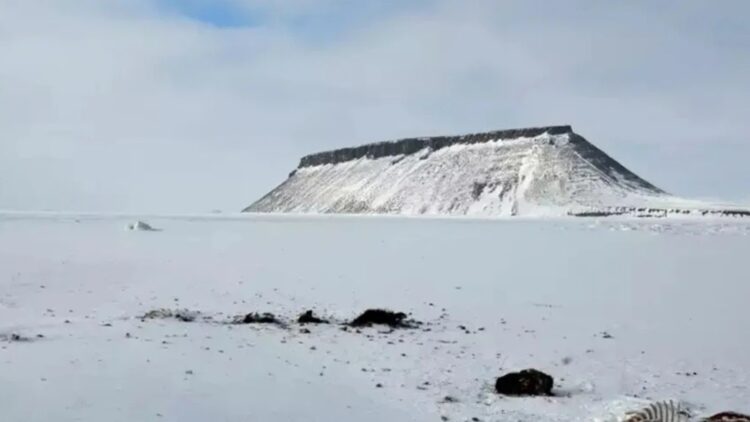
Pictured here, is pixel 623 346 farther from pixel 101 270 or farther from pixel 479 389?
pixel 101 270

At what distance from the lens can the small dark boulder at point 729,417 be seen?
22.8 feet

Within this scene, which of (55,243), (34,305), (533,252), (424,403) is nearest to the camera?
(424,403)

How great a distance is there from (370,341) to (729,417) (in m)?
5.09

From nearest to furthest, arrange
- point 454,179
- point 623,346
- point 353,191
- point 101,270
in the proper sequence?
point 623,346 < point 101,270 < point 454,179 < point 353,191

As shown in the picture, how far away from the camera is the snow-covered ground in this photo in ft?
25.0

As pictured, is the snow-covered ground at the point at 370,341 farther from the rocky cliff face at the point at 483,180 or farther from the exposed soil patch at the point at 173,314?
the rocky cliff face at the point at 483,180

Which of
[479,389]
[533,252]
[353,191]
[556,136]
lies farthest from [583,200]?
[479,389]

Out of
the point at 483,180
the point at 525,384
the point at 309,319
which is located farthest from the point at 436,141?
the point at 525,384

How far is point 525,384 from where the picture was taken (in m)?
8.23

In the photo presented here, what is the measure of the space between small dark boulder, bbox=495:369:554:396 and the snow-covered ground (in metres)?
0.26

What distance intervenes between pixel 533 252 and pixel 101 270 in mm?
14117

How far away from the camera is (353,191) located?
572 ft

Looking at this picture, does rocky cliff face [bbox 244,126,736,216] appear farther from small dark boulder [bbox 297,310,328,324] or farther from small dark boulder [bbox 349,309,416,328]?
small dark boulder [bbox 297,310,328,324]

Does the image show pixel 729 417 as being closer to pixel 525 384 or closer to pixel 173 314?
pixel 525 384
